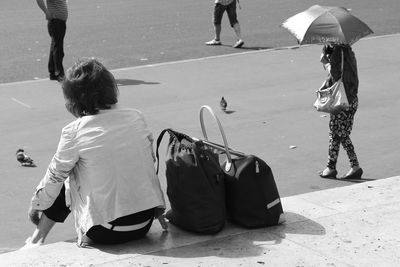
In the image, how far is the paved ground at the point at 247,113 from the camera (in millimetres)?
8289

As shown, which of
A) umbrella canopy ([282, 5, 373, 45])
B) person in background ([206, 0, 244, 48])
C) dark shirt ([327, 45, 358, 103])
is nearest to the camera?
umbrella canopy ([282, 5, 373, 45])

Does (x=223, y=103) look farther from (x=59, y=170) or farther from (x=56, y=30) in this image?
(x=59, y=170)

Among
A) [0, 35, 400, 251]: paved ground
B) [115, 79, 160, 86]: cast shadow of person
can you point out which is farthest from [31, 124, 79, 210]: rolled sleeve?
[115, 79, 160, 86]: cast shadow of person

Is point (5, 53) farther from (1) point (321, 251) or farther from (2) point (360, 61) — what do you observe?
(1) point (321, 251)

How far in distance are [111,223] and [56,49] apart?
8.19 m

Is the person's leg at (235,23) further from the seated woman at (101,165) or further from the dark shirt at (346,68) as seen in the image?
the seated woman at (101,165)

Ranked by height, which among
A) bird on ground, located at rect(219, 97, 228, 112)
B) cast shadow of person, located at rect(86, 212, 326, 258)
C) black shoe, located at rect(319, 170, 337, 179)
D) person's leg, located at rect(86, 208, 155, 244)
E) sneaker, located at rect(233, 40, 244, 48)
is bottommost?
sneaker, located at rect(233, 40, 244, 48)

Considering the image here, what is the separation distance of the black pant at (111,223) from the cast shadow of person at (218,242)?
0.05 meters

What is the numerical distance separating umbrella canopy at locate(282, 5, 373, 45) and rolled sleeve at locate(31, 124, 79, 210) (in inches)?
120

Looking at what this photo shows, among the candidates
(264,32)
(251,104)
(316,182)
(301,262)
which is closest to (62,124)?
(251,104)

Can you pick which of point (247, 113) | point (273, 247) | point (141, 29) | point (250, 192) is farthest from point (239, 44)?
point (273, 247)

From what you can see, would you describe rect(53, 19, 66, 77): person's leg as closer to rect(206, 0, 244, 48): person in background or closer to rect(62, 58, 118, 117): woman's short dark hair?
rect(206, 0, 244, 48): person in background

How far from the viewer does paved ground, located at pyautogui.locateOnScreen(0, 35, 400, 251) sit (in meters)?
8.29

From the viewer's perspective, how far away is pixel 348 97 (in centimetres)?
793
